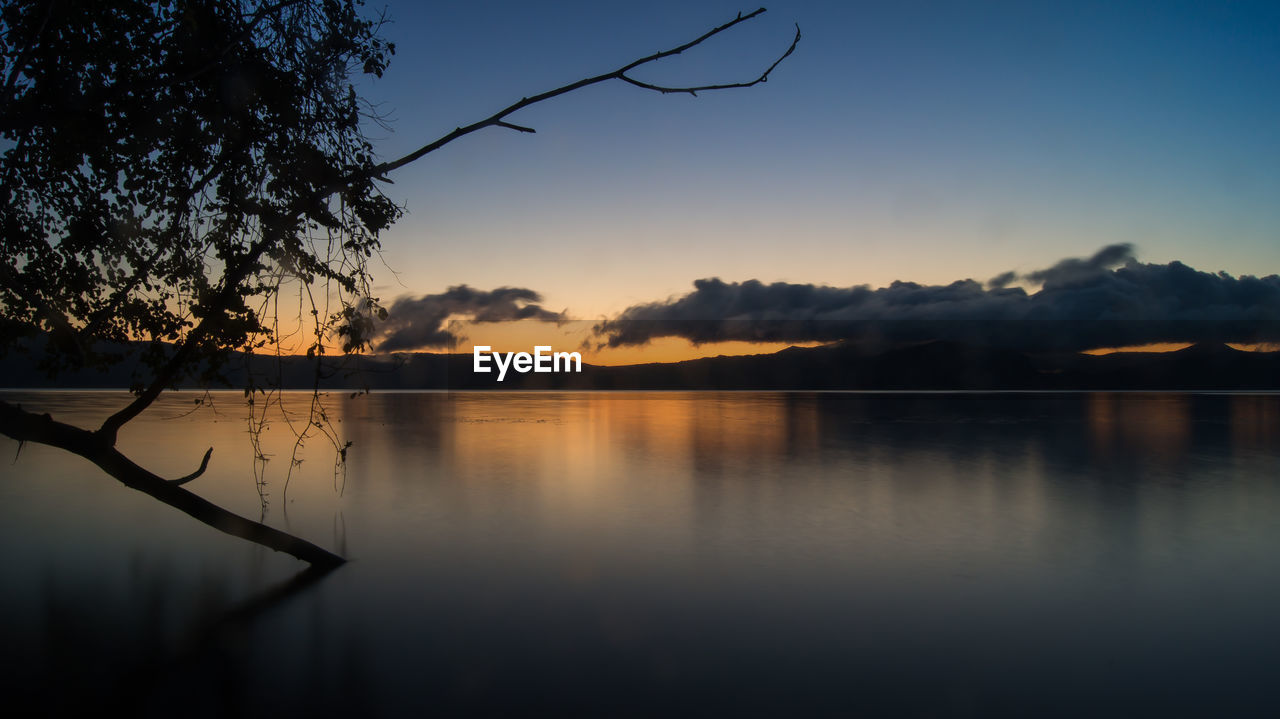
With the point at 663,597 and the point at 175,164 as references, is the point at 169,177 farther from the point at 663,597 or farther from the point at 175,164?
the point at 663,597

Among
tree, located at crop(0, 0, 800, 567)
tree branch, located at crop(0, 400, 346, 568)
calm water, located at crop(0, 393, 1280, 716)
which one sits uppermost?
tree, located at crop(0, 0, 800, 567)

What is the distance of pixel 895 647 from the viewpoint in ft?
24.7

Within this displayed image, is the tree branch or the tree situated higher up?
the tree

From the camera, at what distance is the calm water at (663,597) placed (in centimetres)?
653

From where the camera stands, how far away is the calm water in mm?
6527

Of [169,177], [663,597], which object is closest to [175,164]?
[169,177]

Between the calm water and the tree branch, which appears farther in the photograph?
the tree branch

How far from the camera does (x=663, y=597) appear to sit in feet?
30.8

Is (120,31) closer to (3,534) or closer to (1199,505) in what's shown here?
(3,534)

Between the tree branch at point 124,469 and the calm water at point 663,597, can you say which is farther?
the tree branch at point 124,469

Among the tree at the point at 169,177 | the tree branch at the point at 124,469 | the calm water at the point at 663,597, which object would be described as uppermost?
the tree at the point at 169,177

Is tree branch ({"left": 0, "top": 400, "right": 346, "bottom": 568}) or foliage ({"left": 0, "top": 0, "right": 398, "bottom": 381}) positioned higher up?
foliage ({"left": 0, "top": 0, "right": 398, "bottom": 381})

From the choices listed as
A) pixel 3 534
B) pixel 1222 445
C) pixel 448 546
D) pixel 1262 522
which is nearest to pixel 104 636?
pixel 448 546

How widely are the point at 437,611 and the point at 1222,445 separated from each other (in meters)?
34.2
